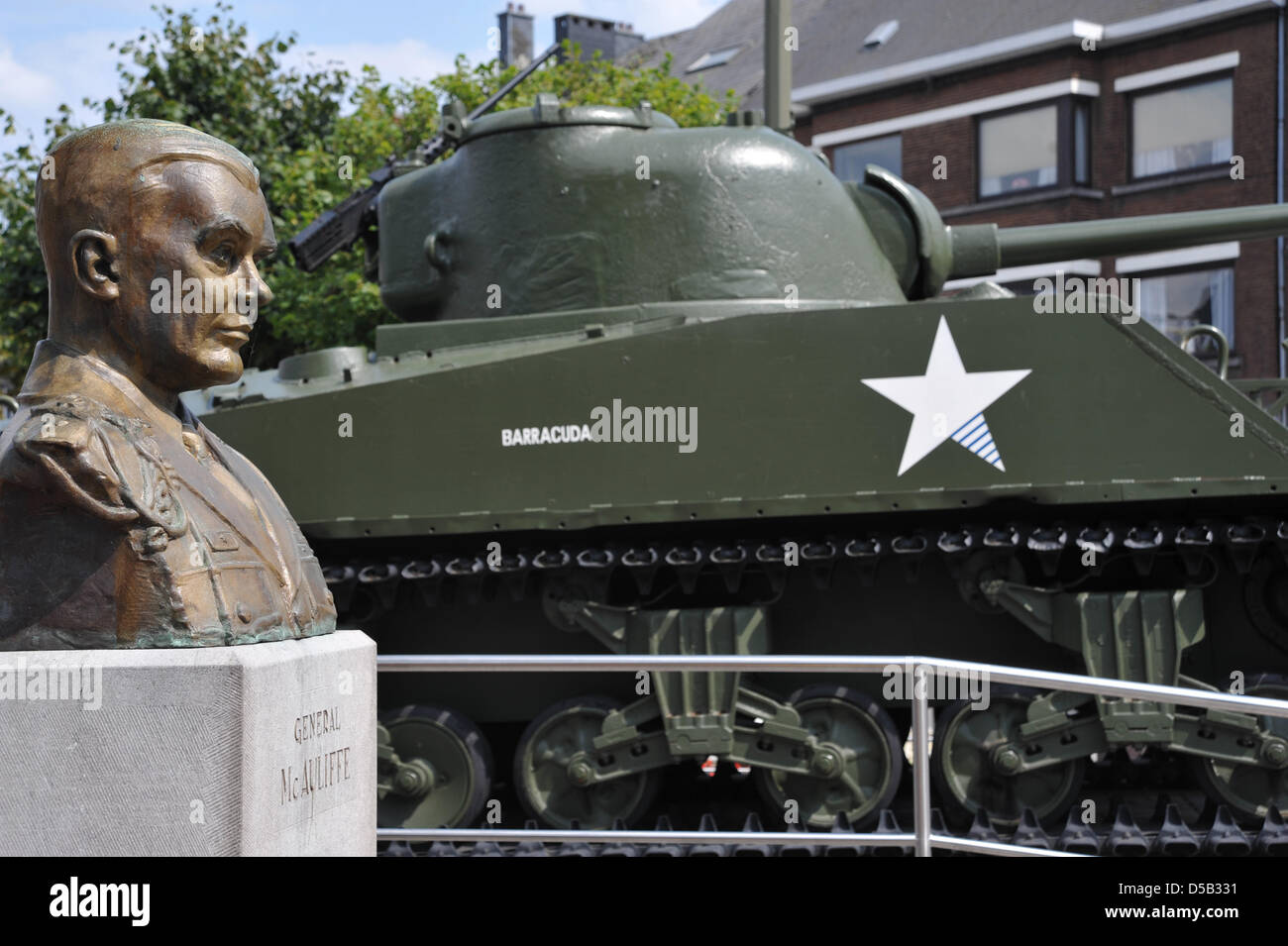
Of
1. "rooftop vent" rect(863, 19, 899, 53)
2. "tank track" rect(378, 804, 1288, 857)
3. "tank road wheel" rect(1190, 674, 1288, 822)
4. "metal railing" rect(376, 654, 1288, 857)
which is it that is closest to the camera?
"metal railing" rect(376, 654, 1288, 857)

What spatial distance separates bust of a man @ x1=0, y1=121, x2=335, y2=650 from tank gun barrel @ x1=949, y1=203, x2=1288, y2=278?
252 inches

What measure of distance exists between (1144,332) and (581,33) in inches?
1148

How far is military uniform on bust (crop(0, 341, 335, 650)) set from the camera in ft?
12.3

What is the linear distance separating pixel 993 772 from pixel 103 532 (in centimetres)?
533

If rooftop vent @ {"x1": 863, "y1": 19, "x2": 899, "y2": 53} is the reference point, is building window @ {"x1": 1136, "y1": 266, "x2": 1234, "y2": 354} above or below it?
below

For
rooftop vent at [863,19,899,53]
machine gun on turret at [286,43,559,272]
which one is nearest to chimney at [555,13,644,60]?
rooftop vent at [863,19,899,53]

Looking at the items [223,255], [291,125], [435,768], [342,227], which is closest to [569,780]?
[435,768]

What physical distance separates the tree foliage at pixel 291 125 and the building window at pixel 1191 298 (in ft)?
24.4

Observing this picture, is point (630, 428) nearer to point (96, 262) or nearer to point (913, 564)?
point (913, 564)

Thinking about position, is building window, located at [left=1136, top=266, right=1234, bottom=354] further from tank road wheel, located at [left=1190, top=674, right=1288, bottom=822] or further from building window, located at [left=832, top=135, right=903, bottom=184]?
tank road wheel, located at [left=1190, top=674, right=1288, bottom=822]

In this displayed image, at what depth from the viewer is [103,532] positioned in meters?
3.80

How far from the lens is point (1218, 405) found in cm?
753

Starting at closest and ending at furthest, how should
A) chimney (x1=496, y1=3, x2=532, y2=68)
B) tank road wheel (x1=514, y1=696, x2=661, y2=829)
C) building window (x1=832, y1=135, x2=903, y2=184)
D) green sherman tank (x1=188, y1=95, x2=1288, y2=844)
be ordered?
green sherman tank (x1=188, y1=95, x2=1288, y2=844)
tank road wheel (x1=514, y1=696, x2=661, y2=829)
building window (x1=832, y1=135, x2=903, y2=184)
chimney (x1=496, y1=3, x2=532, y2=68)
